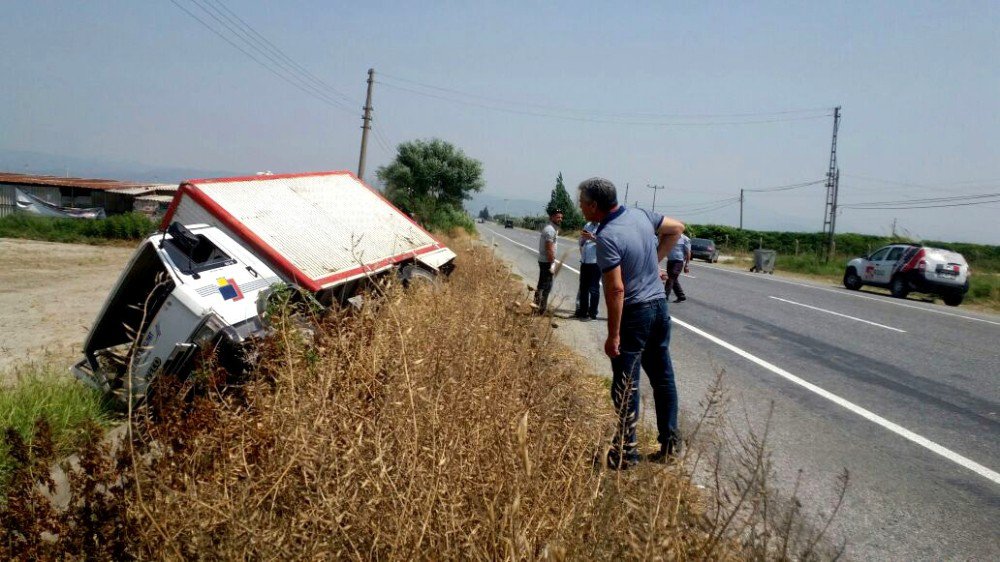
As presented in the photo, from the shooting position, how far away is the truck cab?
17.3ft

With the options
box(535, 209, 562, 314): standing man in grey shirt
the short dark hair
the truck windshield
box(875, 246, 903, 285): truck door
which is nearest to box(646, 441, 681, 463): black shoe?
the short dark hair

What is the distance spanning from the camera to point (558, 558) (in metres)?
1.50

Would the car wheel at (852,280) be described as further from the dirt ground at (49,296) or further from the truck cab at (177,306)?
the dirt ground at (49,296)

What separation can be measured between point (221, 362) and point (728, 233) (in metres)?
59.2

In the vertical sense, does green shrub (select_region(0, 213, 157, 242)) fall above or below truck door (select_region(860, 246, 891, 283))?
below

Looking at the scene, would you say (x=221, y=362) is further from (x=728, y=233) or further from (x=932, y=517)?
(x=728, y=233)

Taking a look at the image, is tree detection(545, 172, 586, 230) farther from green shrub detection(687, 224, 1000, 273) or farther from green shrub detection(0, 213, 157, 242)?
green shrub detection(0, 213, 157, 242)

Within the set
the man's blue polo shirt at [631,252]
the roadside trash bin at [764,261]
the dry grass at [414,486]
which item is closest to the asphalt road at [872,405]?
the man's blue polo shirt at [631,252]

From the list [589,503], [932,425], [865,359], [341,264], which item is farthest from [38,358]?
[865,359]

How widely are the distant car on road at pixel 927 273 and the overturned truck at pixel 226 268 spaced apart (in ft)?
54.0

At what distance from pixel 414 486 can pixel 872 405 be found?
17.4 feet

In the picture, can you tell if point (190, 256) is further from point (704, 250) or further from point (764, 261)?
point (704, 250)

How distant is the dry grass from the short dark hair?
1276 millimetres

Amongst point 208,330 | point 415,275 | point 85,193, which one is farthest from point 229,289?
point 85,193
